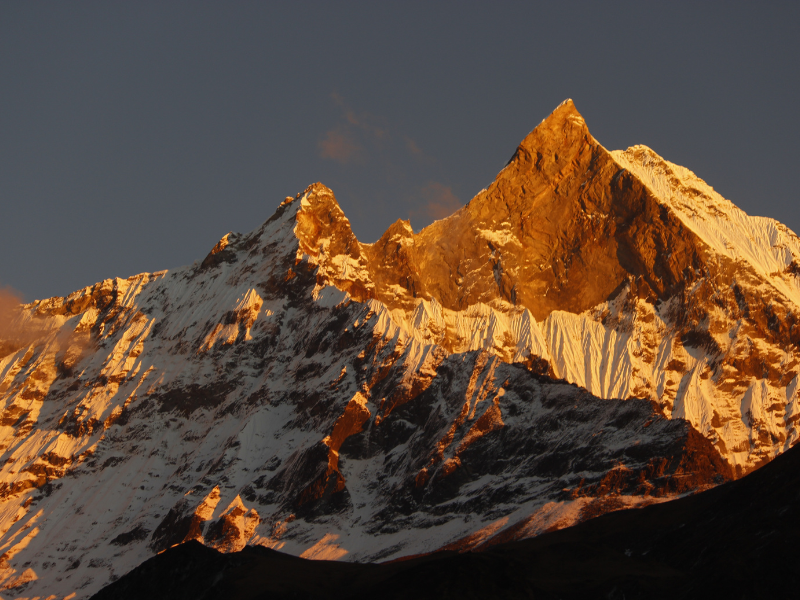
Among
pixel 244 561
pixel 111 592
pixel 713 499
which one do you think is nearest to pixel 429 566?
pixel 244 561

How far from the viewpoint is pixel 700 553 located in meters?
151

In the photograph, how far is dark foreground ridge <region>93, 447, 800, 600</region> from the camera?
126 metres

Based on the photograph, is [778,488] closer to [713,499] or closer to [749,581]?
[713,499]

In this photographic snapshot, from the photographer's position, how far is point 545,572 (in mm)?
147250

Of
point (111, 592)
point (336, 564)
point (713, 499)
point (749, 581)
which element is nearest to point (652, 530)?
point (713, 499)

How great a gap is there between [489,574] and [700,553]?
107 feet

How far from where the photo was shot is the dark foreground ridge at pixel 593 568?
126438 millimetres

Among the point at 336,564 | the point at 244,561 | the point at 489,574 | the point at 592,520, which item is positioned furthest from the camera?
the point at 592,520

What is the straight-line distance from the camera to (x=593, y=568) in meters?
146

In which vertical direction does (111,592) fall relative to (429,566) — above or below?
above

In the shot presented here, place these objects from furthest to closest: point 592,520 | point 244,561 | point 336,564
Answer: point 592,520
point 336,564
point 244,561

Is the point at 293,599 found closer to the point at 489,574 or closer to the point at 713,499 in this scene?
the point at 489,574

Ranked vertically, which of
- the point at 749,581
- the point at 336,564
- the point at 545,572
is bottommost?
the point at 749,581

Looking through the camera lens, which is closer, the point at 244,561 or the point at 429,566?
the point at 429,566
